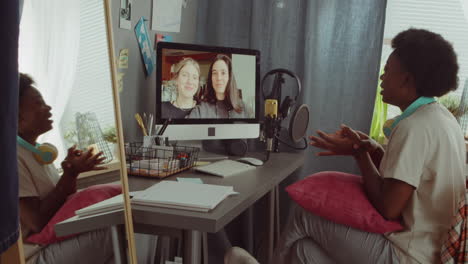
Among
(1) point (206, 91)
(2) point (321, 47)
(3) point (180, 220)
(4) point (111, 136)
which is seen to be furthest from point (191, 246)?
(2) point (321, 47)

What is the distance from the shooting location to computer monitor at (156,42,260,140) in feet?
6.21

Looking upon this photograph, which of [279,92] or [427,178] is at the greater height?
[279,92]

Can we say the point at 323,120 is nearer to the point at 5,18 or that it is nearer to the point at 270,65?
the point at 270,65

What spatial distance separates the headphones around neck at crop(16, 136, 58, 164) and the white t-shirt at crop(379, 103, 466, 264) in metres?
1.02

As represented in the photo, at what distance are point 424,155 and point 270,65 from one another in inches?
51.9

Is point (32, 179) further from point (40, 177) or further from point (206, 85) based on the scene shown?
point (206, 85)

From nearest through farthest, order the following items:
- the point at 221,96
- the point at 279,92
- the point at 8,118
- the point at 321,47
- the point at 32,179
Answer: the point at 8,118 < the point at 32,179 < the point at 221,96 < the point at 279,92 < the point at 321,47

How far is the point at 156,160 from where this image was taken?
1.60 m

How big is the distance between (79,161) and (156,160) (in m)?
0.66

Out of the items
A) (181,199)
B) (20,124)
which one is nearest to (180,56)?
(181,199)

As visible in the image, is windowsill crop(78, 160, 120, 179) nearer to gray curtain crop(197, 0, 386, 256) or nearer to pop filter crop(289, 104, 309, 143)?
pop filter crop(289, 104, 309, 143)

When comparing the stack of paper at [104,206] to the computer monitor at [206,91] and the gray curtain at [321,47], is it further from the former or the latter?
the gray curtain at [321,47]

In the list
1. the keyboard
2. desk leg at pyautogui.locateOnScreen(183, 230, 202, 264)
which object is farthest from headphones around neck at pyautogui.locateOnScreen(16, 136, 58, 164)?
the keyboard

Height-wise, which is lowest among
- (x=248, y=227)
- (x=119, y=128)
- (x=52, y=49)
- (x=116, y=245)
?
(x=248, y=227)
